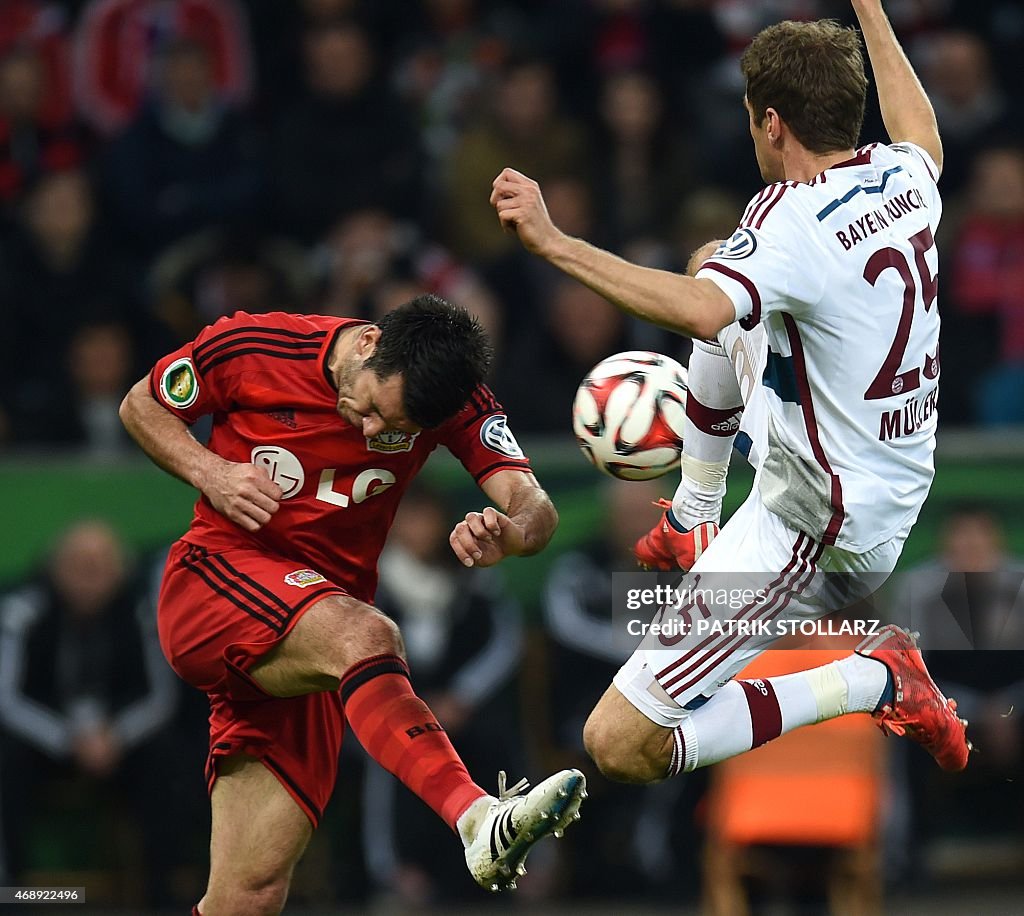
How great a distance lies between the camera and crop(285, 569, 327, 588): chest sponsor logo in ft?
17.5

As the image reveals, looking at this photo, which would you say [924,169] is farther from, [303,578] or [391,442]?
[303,578]

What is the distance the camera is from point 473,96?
34.9ft

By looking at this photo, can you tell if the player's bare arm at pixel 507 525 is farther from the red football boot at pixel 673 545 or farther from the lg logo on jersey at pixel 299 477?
the red football boot at pixel 673 545

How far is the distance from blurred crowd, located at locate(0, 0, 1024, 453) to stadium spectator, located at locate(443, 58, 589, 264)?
0.01 meters

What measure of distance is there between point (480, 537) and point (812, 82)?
5.05ft

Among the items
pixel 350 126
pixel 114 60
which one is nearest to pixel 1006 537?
pixel 350 126

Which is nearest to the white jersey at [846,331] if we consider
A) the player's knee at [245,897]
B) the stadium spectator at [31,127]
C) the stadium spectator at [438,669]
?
the player's knee at [245,897]

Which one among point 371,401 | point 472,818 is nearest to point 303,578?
point 371,401

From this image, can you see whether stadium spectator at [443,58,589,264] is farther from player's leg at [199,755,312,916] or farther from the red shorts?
player's leg at [199,755,312,916]

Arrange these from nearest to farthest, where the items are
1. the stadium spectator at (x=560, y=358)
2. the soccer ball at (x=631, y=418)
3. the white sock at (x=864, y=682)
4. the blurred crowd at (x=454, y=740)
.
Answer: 1. the white sock at (x=864, y=682)
2. the soccer ball at (x=631, y=418)
3. the blurred crowd at (x=454, y=740)
4. the stadium spectator at (x=560, y=358)

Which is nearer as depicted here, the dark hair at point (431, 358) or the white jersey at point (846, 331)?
the white jersey at point (846, 331)

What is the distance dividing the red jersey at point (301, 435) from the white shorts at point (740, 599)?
665mm

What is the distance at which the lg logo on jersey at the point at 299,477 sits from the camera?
5.53 m

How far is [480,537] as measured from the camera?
496 cm
